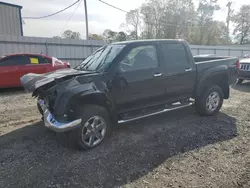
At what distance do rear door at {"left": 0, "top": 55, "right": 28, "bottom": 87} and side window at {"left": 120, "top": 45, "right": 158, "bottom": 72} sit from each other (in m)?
5.66

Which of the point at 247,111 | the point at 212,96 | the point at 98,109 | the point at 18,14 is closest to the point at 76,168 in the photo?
the point at 98,109

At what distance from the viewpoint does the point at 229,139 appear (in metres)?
4.04

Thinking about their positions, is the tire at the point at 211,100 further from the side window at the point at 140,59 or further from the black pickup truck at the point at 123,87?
the side window at the point at 140,59

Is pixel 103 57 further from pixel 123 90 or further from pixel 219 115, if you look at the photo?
pixel 219 115

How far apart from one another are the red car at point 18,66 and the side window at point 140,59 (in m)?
5.48

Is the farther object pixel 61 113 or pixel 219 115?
pixel 219 115

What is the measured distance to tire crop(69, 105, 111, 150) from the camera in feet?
11.3

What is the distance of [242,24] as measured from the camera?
48.3 m

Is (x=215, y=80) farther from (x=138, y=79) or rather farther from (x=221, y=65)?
(x=138, y=79)

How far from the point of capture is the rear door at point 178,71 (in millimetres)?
4492

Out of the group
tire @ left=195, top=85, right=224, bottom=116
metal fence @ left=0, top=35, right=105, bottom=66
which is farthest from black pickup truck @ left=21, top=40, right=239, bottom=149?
metal fence @ left=0, top=35, right=105, bottom=66

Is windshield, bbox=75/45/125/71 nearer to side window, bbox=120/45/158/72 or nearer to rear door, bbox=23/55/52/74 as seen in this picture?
side window, bbox=120/45/158/72

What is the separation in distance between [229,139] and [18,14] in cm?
1507

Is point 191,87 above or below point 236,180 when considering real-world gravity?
above
